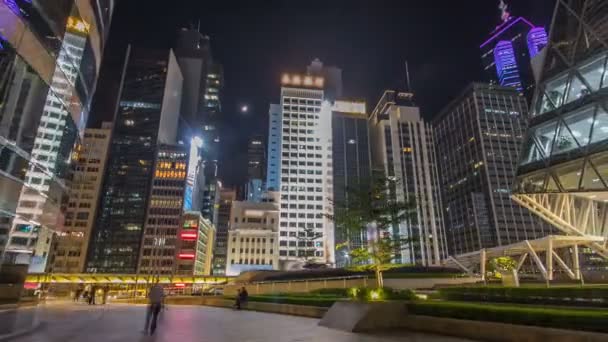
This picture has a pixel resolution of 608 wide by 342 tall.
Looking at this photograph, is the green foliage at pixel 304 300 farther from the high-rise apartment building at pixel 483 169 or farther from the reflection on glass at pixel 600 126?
the high-rise apartment building at pixel 483 169

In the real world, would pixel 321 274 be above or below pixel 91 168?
below

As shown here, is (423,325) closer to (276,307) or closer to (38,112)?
(276,307)

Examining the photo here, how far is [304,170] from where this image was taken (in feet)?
409

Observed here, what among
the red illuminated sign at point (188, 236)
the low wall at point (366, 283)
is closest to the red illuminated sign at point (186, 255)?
the red illuminated sign at point (188, 236)

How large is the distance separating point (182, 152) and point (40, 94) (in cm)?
12553

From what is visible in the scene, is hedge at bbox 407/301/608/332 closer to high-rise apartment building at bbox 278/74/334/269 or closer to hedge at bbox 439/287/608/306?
hedge at bbox 439/287/608/306

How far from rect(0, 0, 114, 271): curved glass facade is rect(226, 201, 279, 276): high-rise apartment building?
99380 millimetres

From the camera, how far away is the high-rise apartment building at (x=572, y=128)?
31.5m

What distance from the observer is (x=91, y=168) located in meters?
130

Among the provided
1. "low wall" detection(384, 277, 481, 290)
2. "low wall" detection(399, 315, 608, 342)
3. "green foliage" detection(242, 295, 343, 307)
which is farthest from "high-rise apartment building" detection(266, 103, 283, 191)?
"low wall" detection(399, 315, 608, 342)

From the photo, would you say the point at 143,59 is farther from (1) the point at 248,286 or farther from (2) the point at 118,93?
(1) the point at 248,286

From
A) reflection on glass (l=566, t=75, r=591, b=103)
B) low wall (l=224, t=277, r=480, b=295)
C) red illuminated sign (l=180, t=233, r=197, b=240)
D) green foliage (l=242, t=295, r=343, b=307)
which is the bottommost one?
green foliage (l=242, t=295, r=343, b=307)

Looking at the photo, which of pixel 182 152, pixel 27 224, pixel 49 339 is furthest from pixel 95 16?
pixel 182 152

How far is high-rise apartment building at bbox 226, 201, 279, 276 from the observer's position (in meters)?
113
